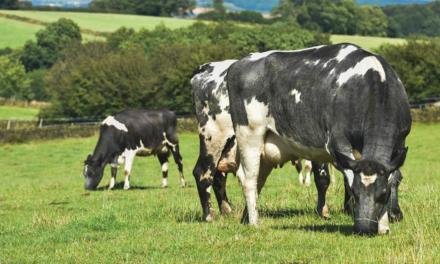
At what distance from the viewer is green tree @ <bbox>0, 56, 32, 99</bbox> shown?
11994 cm

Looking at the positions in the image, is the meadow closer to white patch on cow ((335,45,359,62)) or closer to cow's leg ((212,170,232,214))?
cow's leg ((212,170,232,214))

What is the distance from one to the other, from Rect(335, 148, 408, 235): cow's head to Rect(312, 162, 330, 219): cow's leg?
2.65 meters

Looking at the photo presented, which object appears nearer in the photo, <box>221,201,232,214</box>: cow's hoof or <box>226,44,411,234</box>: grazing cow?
<box>226,44,411,234</box>: grazing cow

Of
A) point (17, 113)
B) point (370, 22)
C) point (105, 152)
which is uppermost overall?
point (105, 152)

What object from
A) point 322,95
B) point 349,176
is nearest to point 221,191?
point 322,95

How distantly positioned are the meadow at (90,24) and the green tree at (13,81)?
19185mm

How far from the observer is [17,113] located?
86500 millimetres

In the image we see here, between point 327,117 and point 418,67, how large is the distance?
209 ft

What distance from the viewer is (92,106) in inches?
3140

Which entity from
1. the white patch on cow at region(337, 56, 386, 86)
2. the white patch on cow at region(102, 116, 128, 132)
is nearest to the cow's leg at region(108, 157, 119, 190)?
the white patch on cow at region(102, 116, 128, 132)

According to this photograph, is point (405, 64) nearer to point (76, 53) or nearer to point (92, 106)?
point (92, 106)

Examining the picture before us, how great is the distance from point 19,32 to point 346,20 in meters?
69.2

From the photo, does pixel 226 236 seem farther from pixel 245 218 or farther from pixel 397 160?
pixel 397 160

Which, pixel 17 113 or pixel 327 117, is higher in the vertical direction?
pixel 327 117
